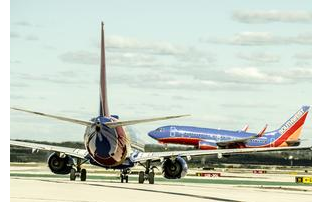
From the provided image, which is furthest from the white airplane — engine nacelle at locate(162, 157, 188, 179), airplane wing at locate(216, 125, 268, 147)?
airplane wing at locate(216, 125, 268, 147)

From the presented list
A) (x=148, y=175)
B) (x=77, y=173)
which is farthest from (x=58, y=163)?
(x=148, y=175)

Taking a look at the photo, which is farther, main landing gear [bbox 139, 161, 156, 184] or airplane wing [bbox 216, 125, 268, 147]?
airplane wing [bbox 216, 125, 268, 147]

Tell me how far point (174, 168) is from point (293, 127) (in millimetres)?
96474

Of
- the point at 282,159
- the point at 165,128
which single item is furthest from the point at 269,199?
the point at 282,159

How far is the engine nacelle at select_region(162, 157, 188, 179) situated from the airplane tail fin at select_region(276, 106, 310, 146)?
94.4 meters

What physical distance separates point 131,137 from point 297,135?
9650 centimetres

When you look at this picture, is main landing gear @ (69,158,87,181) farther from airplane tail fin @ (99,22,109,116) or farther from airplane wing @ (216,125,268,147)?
airplane wing @ (216,125,268,147)

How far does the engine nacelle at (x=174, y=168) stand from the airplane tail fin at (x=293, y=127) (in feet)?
310

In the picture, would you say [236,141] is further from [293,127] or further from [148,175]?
[148,175]

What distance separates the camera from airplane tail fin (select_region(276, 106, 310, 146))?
158 m

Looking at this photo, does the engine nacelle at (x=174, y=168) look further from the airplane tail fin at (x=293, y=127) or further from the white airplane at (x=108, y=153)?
the airplane tail fin at (x=293, y=127)

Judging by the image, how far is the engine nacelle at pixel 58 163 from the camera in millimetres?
68562
